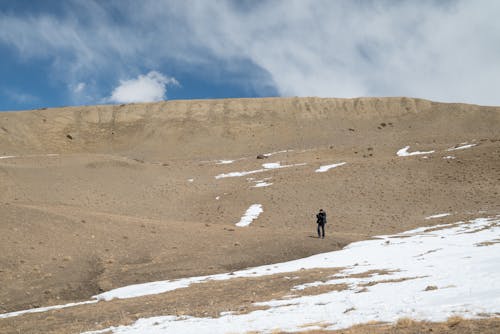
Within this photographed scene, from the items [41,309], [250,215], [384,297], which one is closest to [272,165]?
[250,215]

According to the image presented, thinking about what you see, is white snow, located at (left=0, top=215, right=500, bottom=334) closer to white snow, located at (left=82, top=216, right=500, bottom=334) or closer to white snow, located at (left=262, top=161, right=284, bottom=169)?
white snow, located at (left=82, top=216, right=500, bottom=334)

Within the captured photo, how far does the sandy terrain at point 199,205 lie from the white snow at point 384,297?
1332 millimetres

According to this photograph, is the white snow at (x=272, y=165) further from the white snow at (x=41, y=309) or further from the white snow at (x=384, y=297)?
the white snow at (x=41, y=309)

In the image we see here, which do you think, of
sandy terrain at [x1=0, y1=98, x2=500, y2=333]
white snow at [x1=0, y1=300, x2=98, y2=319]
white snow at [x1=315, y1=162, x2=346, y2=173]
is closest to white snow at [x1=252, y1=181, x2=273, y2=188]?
sandy terrain at [x1=0, y1=98, x2=500, y2=333]

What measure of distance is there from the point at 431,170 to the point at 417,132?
129 ft

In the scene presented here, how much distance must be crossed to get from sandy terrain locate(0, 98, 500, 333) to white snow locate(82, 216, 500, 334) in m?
1.33

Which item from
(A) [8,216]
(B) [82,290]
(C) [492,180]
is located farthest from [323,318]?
(C) [492,180]

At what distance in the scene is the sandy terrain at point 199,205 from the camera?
17406 mm

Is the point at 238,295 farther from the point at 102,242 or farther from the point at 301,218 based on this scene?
the point at 301,218

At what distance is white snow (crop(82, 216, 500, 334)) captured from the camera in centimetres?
868

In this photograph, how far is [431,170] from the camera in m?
38.7

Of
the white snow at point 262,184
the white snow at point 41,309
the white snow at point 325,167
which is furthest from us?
the white snow at point 325,167

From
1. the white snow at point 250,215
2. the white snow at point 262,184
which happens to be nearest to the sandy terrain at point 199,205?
the white snow at point 250,215

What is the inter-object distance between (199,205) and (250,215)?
5786 millimetres
